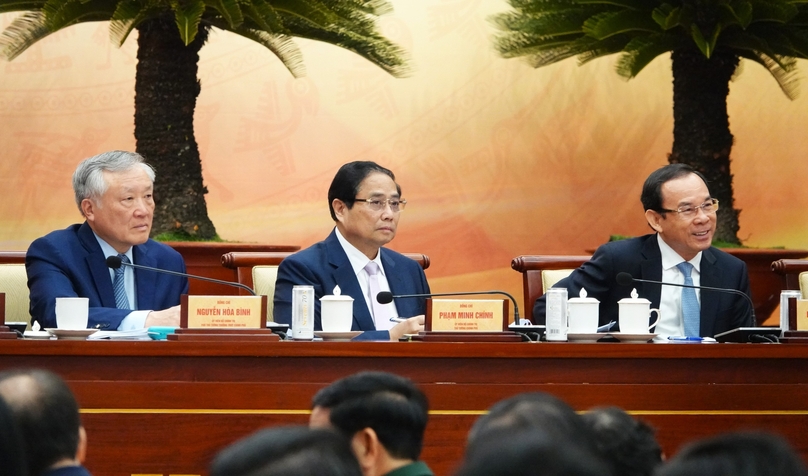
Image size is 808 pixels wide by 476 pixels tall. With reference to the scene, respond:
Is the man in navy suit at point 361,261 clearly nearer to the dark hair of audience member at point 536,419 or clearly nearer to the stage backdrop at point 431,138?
the dark hair of audience member at point 536,419

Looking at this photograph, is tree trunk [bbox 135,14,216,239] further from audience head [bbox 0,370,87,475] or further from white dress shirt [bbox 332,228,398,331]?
audience head [bbox 0,370,87,475]

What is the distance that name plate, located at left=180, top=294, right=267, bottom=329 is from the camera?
9.89 ft

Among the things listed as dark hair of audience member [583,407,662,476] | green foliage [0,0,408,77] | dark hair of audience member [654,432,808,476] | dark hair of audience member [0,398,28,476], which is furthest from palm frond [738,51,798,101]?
dark hair of audience member [0,398,28,476]

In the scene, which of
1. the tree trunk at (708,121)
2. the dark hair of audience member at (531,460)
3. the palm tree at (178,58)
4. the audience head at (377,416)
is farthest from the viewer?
the tree trunk at (708,121)

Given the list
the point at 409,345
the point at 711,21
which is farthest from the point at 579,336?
the point at 711,21

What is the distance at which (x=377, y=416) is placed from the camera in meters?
1.79

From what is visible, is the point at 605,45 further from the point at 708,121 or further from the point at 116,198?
the point at 116,198

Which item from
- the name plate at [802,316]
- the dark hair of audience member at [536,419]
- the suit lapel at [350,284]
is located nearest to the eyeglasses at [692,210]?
the name plate at [802,316]

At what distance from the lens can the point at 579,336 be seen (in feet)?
10.4

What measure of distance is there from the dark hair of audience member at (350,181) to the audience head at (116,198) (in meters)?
0.66

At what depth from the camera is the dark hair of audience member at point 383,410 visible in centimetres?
177

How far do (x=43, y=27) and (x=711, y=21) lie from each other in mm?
3614

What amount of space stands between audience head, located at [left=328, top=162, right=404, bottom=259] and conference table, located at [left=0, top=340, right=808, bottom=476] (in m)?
1.06

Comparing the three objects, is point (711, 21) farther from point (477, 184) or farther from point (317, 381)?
point (317, 381)
